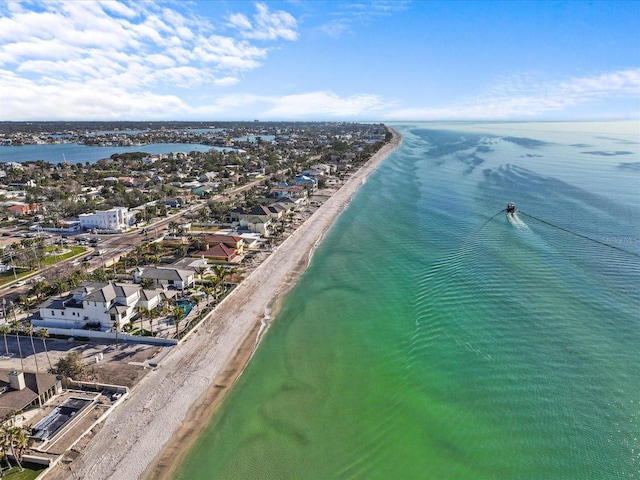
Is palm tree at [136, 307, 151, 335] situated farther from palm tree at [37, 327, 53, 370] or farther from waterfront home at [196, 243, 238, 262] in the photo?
waterfront home at [196, 243, 238, 262]

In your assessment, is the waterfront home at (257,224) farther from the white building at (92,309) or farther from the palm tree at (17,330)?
the palm tree at (17,330)

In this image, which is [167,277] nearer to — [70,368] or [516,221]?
[70,368]

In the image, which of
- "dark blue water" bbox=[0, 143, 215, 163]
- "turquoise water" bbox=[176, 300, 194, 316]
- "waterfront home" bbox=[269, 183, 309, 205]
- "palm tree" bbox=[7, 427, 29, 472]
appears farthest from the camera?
"dark blue water" bbox=[0, 143, 215, 163]

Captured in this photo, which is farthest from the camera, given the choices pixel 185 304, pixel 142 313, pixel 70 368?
pixel 185 304

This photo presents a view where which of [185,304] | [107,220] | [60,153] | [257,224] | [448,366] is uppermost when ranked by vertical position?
[60,153]

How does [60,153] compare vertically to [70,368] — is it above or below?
above

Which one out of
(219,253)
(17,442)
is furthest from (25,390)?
(219,253)

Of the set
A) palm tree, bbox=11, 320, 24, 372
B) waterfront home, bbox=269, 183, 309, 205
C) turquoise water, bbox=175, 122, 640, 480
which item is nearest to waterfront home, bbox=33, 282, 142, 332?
palm tree, bbox=11, 320, 24, 372
